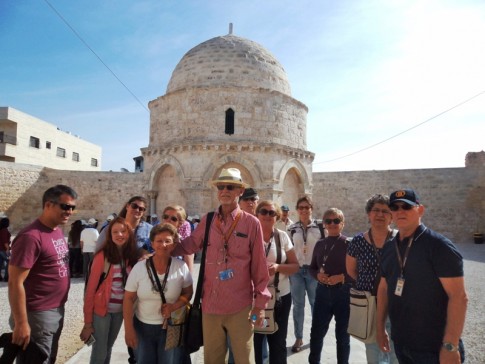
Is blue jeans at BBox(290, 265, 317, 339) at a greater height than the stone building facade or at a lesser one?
lesser

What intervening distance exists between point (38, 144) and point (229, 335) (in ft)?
102

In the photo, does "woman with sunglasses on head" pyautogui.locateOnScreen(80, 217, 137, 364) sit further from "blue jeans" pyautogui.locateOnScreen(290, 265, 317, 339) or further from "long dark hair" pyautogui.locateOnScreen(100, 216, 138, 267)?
"blue jeans" pyautogui.locateOnScreen(290, 265, 317, 339)

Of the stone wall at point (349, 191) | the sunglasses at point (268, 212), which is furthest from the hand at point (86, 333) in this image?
the stone wall at point (349, 191)

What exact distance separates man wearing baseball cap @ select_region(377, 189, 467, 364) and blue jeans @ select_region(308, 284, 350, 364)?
1.19 meters

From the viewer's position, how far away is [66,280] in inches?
114

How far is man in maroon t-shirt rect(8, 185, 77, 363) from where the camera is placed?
2473 mm

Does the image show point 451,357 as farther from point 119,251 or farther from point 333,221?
point 119,251

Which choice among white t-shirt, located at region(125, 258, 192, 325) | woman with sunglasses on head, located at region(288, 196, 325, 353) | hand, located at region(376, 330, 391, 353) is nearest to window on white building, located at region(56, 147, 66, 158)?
woman with sunglasses on head, located at region(288, 196, 325, 353)

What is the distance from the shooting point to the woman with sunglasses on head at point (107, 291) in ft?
9.68

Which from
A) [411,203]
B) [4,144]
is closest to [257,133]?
[411,203]

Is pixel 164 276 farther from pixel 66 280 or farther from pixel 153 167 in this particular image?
pixel 153 167

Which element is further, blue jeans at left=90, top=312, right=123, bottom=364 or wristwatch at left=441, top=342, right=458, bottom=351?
blue jeans at left=90, top=312, right=123, bottom=364

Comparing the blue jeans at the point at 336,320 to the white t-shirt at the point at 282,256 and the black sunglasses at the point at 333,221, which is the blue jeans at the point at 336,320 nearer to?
the white t-shirt at the point at 282,256

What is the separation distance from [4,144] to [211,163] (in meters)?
21.7
